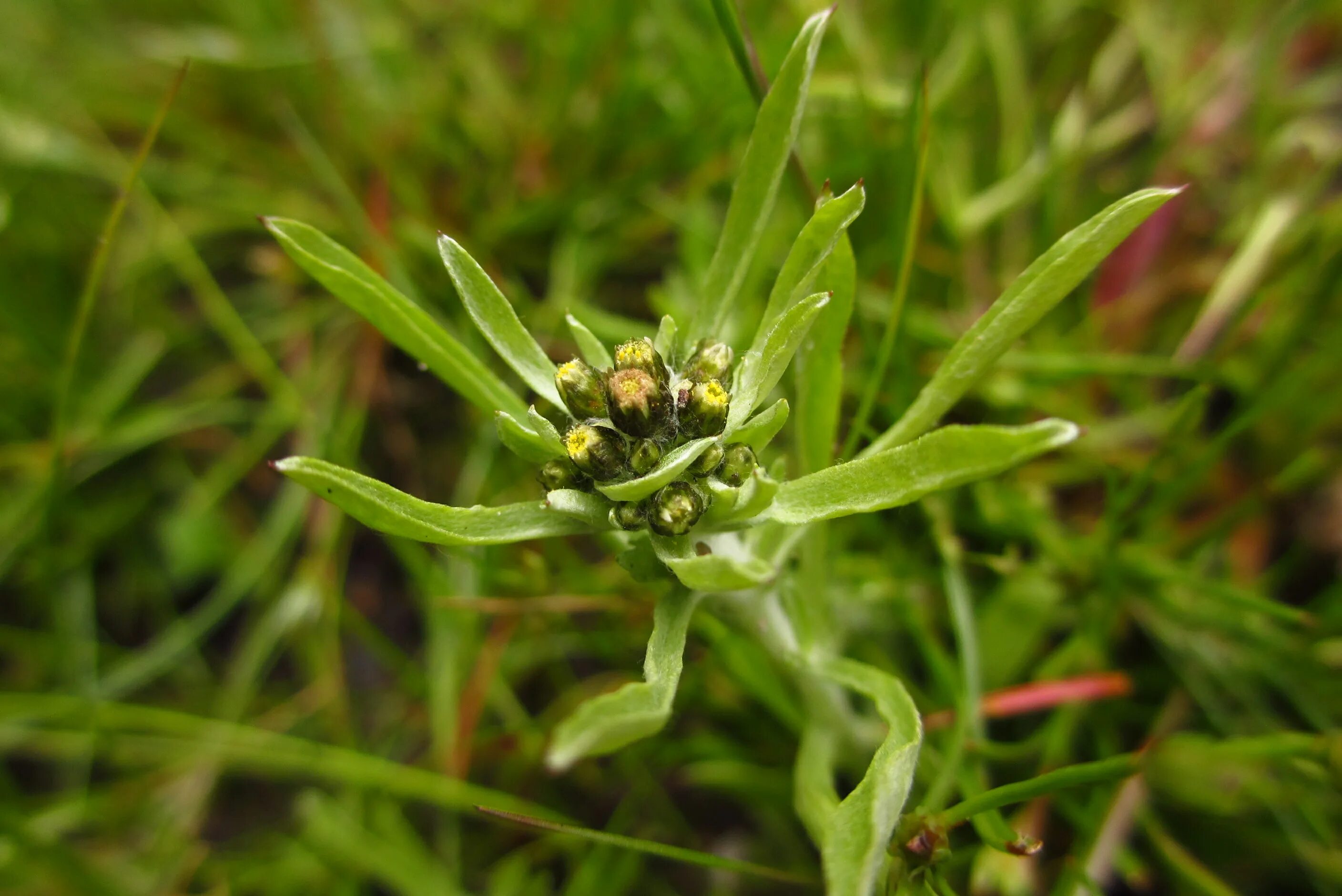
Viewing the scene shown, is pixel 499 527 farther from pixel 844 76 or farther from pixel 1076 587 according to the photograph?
pixel 844 76

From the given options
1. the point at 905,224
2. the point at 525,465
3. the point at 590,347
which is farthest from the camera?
the point at 525,465

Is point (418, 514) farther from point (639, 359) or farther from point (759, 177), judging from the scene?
point (759, 177)

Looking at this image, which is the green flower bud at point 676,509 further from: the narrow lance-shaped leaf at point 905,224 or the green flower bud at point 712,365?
the narrow lance-shaped leaf at point 905,224

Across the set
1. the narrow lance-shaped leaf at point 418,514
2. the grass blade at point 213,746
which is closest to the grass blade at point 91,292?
the grass blade at point 213,746

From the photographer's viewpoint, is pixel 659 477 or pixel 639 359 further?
pixel 639 359

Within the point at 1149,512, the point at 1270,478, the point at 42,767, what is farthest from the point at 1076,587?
the point at 42,767

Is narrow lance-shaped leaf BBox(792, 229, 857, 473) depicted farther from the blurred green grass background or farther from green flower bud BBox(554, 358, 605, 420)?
the blurred green grass background

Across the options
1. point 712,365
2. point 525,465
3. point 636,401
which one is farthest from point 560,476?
point 525,465
